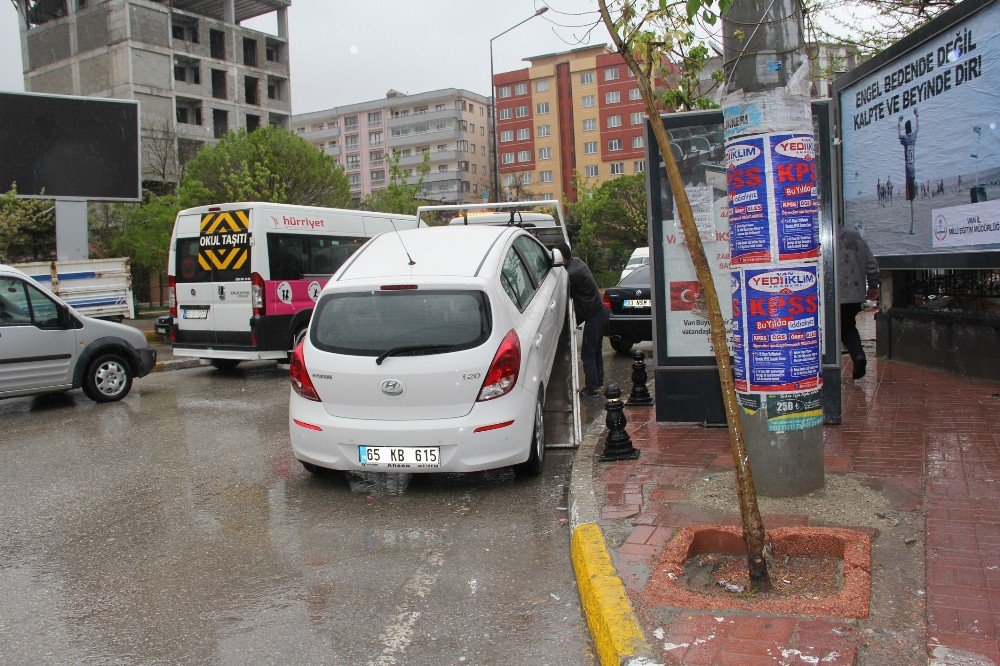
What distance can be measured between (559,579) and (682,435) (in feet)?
9.67

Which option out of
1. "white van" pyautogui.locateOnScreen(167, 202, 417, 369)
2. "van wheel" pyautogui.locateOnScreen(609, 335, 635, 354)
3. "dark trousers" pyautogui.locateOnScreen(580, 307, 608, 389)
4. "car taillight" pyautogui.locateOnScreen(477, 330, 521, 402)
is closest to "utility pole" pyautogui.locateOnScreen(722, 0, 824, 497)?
"car taillight" pyautogui.locateOnScreen(477, 330, 521, 402)

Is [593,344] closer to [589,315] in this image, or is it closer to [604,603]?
[589,315]

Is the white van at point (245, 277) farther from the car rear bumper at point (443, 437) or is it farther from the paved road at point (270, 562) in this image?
the car rear bumper at point (443, 437)

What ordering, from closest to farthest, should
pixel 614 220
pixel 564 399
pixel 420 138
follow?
pixel 564 399
pixel 614 220
pixel 420 138

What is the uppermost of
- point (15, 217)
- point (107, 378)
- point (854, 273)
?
point (15, 217)

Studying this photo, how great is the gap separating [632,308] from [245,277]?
570cm

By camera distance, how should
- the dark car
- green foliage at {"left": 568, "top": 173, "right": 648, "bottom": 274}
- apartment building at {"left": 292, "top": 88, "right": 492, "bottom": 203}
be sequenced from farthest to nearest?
apartment building at {"left": 292, "top": 88, "right": 492, "bottom": 203}
green foliage at {"left": 568, "top": 173, "right": 648, "bottom": 274}
the dark car

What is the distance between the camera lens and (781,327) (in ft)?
15.4

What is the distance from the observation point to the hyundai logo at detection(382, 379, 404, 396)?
19.0 ft

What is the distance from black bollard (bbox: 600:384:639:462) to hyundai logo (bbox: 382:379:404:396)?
1651 millimetres

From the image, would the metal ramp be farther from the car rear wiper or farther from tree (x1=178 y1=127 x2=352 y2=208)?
tree (x1=178 y1=127 x2=352 y2=208)

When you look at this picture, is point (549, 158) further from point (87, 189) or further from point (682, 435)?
point (682, 435)

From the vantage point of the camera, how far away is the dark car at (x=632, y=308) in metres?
12.5

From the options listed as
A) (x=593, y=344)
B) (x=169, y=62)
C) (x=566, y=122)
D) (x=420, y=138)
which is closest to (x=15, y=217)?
(x=593, y=344)
